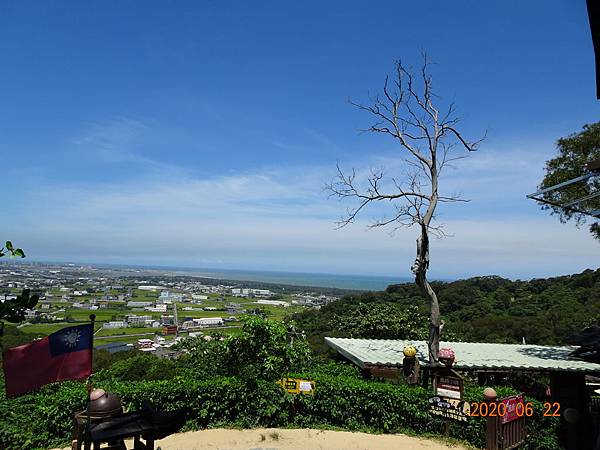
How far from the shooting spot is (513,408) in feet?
30.7

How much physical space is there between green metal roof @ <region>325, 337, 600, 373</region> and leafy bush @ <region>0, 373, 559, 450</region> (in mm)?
824

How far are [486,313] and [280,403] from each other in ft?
84.1

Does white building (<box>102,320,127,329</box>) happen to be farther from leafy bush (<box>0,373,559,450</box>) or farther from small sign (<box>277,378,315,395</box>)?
small sign (<box>277,378,315,395</box>)

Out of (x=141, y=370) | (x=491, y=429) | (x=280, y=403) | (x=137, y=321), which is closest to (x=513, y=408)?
(x=491, y=429)

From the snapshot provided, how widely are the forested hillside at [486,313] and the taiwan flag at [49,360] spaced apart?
1726 cm

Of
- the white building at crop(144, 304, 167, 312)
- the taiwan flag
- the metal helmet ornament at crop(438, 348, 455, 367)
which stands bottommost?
the white building at crop(144, 304, 167, 312)

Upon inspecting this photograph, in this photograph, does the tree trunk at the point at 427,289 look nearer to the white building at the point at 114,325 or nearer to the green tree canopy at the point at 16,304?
the green tree canopy at the point at 16,304

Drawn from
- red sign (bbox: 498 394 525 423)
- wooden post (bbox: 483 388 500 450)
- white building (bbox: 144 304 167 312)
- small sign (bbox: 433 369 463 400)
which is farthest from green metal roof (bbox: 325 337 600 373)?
white building (bbox: 144 304 167 312)

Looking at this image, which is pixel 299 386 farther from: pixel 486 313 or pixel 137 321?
pixel 137 321

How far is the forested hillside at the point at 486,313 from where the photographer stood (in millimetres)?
21922

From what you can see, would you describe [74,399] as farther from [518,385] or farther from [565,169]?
Result: [565,169]

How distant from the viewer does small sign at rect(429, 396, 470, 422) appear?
983 cm

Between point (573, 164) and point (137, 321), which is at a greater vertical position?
point (573, 164)

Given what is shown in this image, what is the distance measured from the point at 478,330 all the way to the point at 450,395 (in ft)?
59.7
